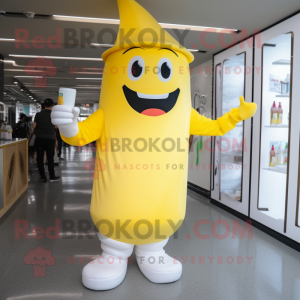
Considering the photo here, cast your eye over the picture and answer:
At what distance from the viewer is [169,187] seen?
7.14 feet

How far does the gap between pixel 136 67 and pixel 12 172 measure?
3083 millimetres

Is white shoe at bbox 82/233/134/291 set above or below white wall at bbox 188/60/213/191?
below

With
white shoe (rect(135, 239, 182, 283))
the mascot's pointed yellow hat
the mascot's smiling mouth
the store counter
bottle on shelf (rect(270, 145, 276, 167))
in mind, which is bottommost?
white shoe (rect(135, 239, 182, 283))

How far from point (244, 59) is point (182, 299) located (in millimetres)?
3014

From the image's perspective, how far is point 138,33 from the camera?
2150 mm

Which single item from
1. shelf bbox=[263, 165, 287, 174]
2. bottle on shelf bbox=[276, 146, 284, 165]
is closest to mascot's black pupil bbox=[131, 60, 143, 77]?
shelf bbox=[263, 165, 287, 174]

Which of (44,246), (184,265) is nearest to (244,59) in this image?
(184,265)

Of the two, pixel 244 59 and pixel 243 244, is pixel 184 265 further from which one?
pixel 244 59

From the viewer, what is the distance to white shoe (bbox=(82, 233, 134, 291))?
2230 millimetres

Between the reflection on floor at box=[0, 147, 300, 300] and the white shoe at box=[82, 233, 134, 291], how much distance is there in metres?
0.06

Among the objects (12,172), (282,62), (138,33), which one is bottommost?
(12,172)

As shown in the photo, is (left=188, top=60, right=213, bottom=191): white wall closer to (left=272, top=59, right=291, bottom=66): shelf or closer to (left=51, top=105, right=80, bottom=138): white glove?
(left=272, top=59, right=291, bottom=66): shelf

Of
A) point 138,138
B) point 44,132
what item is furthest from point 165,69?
point 44,132

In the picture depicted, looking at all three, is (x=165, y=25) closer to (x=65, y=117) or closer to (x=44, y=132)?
(x=65, y=117)
